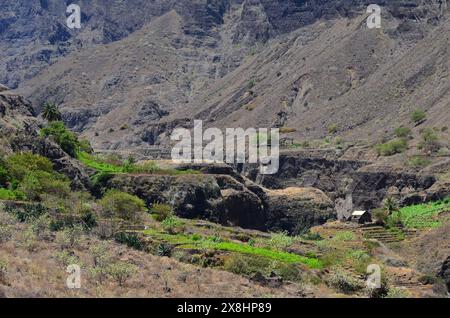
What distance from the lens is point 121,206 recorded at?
184ft

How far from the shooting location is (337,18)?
171 m

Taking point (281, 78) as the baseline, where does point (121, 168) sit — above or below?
below

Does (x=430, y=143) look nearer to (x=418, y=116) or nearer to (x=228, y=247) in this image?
(x=418, y=116)

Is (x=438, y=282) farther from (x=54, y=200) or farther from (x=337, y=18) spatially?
(x=337, y=18)

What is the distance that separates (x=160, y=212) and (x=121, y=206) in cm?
391

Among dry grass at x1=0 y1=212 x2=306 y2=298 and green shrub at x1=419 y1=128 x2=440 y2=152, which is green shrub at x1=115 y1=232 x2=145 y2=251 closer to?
dry grass at x1=0 y1=212 x2=306 y2=298

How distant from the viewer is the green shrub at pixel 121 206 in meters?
54.8

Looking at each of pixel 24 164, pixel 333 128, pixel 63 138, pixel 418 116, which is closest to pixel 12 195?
pixel 24 164

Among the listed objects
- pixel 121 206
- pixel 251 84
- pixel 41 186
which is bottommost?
pixel 121 206

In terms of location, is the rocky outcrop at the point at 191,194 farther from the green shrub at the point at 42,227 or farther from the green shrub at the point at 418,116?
the green shrub at the point at 418,116

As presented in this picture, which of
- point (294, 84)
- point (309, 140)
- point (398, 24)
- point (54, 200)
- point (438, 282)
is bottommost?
point (438, 282)

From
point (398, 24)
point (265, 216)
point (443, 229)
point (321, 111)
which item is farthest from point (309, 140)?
point (443, 229)

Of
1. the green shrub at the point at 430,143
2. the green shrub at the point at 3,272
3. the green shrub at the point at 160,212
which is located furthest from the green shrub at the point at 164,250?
the green shrub at the point at 430,143

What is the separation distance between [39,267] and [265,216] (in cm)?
Result: 4110
